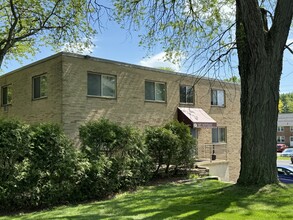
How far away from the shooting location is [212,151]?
923 inches

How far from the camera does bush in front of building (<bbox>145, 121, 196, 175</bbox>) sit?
13930 millimetres

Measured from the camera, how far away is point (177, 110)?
21469 millimetres

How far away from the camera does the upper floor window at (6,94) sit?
2077 cm

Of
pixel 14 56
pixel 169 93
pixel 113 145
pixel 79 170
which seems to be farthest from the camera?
pixel 14 56

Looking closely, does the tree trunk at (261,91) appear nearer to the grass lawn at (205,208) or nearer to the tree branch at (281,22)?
the tree branch at (281,22)

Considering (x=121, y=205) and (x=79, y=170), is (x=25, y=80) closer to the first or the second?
(x=79, y=170)

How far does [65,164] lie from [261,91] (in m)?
5.92

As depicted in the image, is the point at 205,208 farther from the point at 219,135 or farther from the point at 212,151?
the point at 219,135

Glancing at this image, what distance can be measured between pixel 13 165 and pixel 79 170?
6.42 feet

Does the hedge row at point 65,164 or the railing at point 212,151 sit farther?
the railing at point 212,151

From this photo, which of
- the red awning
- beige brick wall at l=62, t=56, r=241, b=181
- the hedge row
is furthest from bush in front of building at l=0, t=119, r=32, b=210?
the red awning

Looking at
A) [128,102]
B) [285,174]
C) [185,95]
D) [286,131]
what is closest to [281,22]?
[128,102]

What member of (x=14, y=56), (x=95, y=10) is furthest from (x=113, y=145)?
(x=14, y=56)

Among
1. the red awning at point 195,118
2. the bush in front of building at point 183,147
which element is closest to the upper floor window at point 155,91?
the red awning at point 195,118
